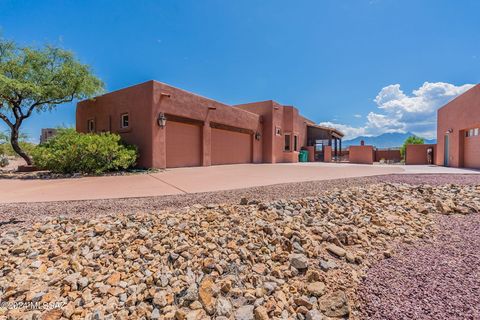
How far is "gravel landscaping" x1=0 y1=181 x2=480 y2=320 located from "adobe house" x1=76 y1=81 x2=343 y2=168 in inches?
292

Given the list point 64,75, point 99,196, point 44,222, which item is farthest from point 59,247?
point 64,75

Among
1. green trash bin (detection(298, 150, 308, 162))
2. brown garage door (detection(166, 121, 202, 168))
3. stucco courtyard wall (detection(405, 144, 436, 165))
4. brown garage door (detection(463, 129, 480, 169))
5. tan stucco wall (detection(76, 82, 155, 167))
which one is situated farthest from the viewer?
green trash bin (detection(298, 150, 308, 162))

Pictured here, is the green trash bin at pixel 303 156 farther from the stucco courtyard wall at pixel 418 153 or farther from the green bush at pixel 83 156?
the green bush at pixel 83 156

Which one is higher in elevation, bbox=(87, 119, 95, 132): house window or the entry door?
bbox=(87, 119, 95, 132): house window

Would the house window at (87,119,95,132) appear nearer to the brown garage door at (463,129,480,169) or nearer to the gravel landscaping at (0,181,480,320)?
the gravel landscaping at (0,181,480,320)

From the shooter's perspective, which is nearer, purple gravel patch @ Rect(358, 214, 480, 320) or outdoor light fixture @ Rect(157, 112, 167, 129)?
purple gravel patch @ Rect(358, 214, 480, 320)

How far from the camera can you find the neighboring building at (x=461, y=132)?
11430 mm

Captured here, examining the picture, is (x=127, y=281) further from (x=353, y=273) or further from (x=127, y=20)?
(x=127, y=20)

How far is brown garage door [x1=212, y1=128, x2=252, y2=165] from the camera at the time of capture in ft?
44.7

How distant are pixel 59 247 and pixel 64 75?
11.4 metres

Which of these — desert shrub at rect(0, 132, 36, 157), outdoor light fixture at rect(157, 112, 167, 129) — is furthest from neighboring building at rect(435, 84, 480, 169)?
desert shrub at rect(0, 132, 36, 157)

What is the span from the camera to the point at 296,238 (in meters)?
2.77

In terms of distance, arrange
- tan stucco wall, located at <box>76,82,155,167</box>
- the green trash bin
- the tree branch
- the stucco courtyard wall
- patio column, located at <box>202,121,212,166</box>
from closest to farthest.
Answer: tan stucco wall, located at <box>76,82,155,167</box>, the tree branch, patio column, located at <box>202,121,212,166</box>, the stucco courtyard wall, the green trash bin

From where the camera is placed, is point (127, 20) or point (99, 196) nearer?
point (99, 196)
